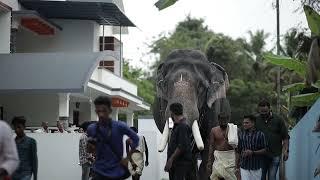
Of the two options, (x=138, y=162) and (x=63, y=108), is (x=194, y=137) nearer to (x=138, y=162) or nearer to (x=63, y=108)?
(x=138, y=162)

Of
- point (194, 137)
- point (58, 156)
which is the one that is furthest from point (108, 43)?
point (194, 137)

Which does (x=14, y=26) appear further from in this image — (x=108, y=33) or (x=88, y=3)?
(x=108, y=33)

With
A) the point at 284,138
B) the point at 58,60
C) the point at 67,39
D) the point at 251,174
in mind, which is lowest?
the point at 251,174

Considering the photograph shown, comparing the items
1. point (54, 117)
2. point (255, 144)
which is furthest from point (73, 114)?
point (255, 144)

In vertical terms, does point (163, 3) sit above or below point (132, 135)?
above

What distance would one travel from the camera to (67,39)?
33.0 metres

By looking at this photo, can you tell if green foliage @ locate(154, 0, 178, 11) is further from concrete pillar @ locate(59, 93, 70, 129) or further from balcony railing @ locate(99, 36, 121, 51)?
balcony railing @ locate(99, 36, 121, 51)

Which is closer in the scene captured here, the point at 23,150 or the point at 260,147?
A: the point at 23,150

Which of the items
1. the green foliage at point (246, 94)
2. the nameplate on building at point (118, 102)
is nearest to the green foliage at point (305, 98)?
the nameplate on building at point (118, 102)

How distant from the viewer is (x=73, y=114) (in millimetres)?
34156

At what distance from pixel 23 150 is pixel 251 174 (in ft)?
12.9

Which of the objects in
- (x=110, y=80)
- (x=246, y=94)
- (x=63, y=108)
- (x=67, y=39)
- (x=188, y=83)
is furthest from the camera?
(x=246, y=94)

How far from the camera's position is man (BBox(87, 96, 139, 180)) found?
8.74m

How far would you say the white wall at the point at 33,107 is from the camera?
28.3m
